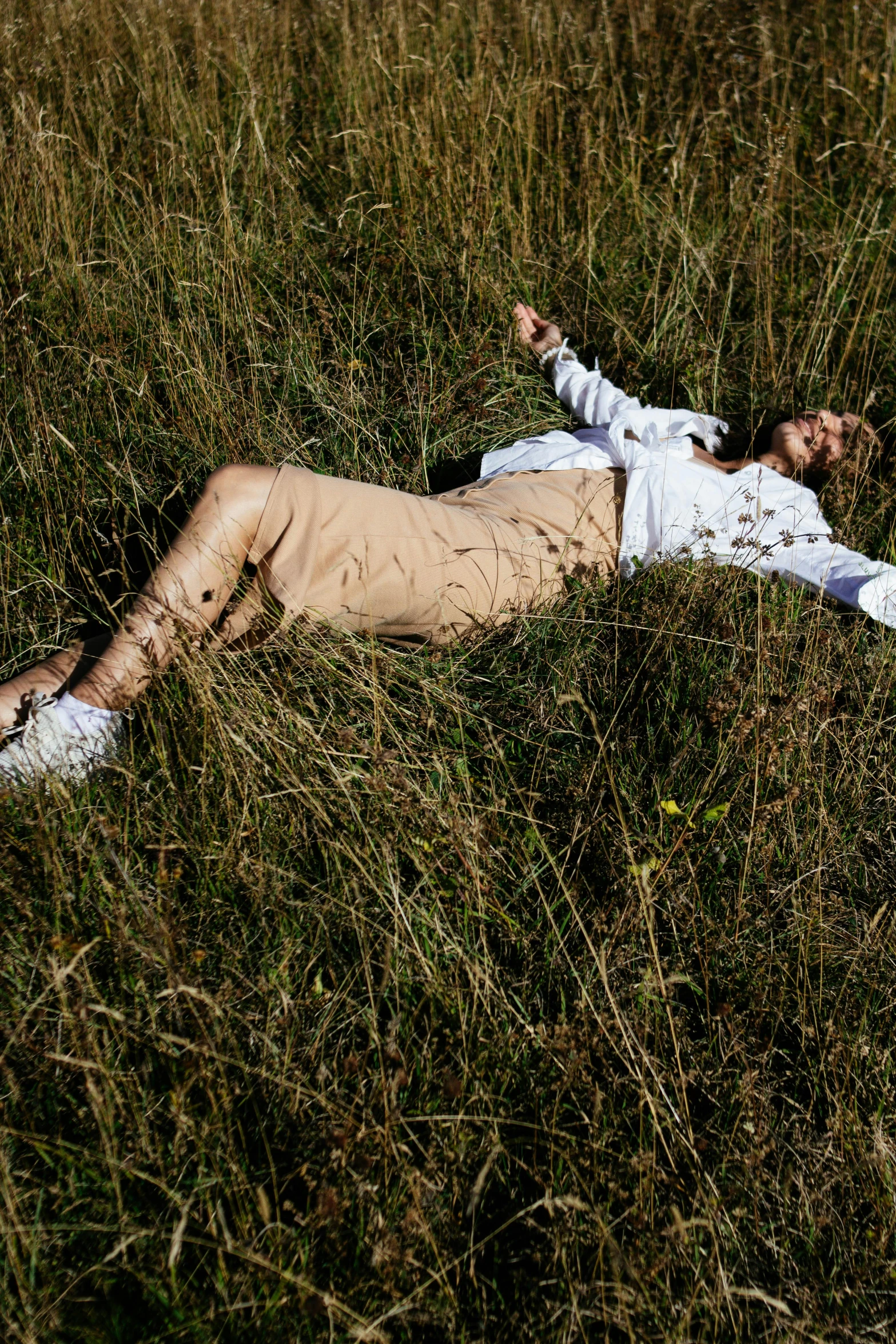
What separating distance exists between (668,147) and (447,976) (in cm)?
368

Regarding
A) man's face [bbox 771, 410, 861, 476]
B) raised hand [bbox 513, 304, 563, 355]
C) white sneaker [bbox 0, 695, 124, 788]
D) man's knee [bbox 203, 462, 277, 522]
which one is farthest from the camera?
raised hand [bbox 513, 304, 563, 355]

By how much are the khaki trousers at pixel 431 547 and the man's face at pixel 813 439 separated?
2.08 feet

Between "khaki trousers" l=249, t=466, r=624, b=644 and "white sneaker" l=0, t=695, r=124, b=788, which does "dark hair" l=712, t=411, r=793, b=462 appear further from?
"white sneaker" l=0, t=695, r=124, b=788

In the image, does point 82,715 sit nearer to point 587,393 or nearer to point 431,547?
point 431,547

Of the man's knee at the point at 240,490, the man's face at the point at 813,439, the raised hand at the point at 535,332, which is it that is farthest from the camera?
the raised hand at the point at 535,332

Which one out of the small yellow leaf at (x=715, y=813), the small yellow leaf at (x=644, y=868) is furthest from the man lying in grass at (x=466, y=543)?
the small yellow leaf at (x=644, y=868)

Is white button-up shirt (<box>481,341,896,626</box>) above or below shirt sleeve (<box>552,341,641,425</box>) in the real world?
below

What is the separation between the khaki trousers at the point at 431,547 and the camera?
234cm

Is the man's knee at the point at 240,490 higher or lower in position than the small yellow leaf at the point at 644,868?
higher

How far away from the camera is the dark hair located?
11.2 ft

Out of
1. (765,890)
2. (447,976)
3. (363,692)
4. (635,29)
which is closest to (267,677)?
(363,692)

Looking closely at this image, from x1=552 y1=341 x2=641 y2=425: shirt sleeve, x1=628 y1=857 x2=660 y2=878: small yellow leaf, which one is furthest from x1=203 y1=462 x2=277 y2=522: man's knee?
x1=552 y1=341 x2=641 y2=425: shirt sleeve

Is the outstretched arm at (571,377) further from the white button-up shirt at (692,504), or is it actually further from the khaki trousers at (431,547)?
the khaki trousers at (431,547)

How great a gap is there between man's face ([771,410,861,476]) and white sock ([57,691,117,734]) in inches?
86.1
